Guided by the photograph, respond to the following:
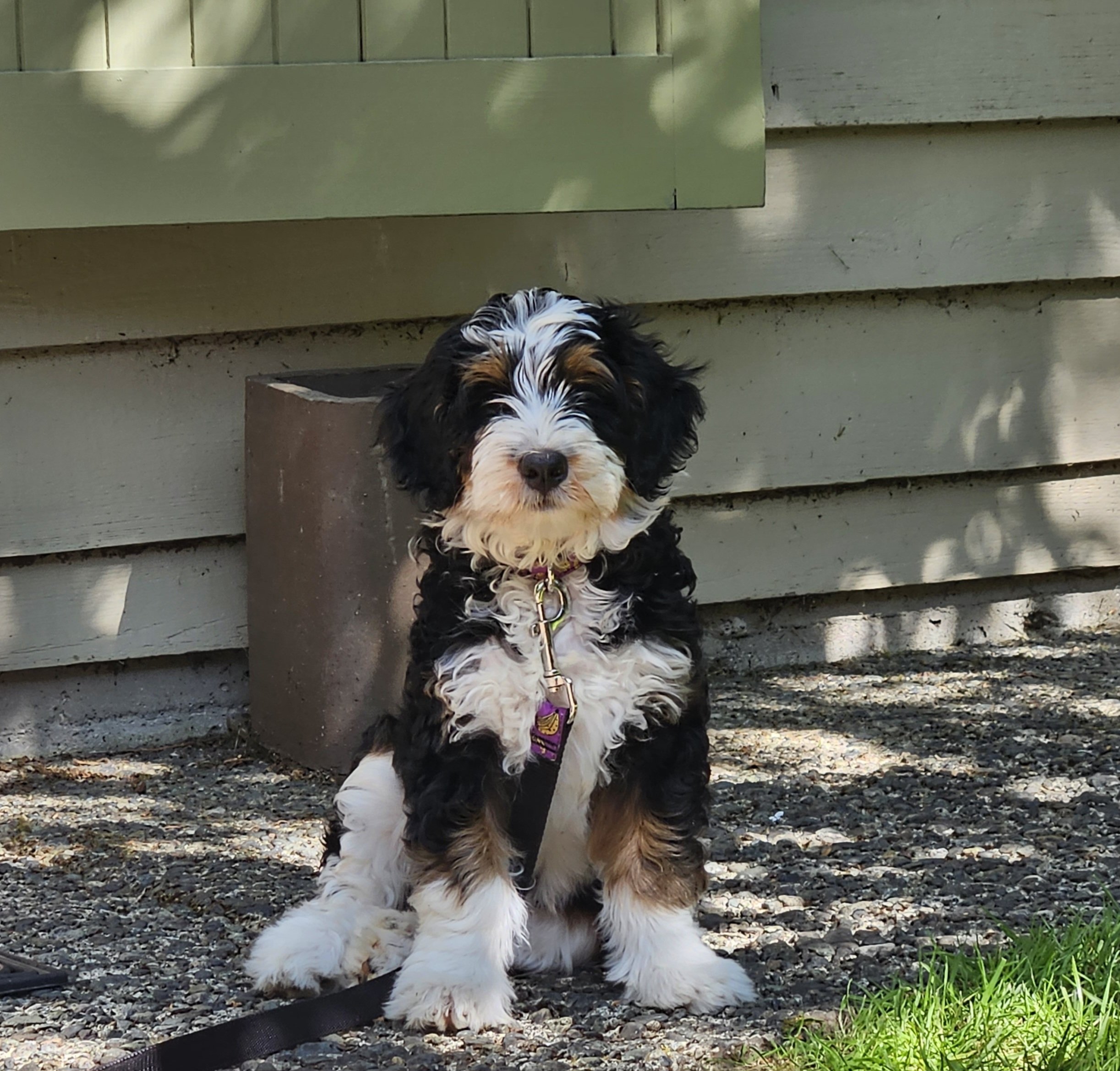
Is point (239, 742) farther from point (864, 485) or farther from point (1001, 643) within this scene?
point (1001, 643)

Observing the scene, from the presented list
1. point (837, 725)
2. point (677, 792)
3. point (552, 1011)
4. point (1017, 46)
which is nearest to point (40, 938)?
point (552, 1011)

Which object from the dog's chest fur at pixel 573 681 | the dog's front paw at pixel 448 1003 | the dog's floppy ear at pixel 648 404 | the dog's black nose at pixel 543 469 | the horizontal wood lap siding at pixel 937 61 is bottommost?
the dog's front paw at pixel 448 1003

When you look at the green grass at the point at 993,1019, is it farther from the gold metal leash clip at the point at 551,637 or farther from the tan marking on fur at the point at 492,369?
the tan marking on fur at the point at 492,369

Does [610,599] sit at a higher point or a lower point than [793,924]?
higher

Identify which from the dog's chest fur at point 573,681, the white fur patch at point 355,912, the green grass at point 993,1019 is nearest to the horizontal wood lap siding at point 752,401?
the white fur patch at point 355,912

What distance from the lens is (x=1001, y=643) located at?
5766 millimetres

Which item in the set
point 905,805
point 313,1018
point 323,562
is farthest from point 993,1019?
point 323,562

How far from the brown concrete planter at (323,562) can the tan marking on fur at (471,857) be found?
147 centimetres

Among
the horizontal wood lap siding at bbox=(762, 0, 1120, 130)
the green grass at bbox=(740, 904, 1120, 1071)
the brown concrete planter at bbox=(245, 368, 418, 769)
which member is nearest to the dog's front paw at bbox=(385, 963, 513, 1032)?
the green grass at bbox=(740, 904, 1120, 1071)

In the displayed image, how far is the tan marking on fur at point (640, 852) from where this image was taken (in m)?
3.06

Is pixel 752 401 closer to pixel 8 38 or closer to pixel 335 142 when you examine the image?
pixel 335 142

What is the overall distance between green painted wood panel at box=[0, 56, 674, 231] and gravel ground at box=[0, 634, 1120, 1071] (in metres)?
1.57

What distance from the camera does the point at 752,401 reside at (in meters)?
5.36

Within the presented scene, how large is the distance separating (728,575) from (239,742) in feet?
5.46
